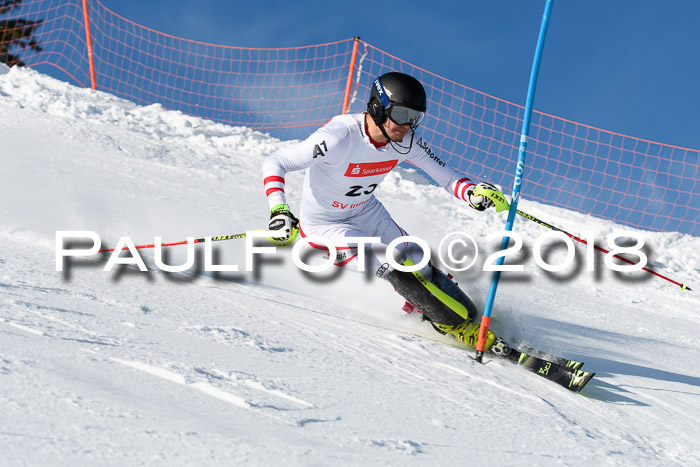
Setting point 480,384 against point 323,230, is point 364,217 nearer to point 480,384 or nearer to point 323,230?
point 323,230

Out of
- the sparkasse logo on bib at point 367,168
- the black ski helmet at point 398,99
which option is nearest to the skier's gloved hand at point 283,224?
the sparkasse logo on bib at point 367,168

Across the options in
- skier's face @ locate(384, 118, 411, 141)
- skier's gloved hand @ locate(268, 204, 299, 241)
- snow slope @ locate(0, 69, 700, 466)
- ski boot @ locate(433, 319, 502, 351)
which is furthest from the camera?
ski boot @ locate(433, 319, 502, 351)

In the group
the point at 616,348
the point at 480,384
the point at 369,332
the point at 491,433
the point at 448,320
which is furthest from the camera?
the point at 616,348

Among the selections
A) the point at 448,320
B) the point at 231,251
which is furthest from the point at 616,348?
the point at 231,251

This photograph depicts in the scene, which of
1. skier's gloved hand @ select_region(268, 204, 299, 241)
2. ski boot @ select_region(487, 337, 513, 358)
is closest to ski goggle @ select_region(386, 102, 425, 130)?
skier's gloved hand @ select_region(268, 204, 299, 241)

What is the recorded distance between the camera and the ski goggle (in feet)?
11.7

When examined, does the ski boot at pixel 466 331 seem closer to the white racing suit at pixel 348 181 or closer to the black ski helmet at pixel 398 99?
the white racing suit at pixel 348 181

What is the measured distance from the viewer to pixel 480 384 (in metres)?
2.99

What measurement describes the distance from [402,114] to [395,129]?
12cm

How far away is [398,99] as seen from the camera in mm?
3539

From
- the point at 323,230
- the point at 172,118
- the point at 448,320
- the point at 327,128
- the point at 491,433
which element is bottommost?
the point at 491,433

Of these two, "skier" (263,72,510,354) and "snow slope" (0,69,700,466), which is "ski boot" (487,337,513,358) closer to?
"skier" (263,72,510,354)

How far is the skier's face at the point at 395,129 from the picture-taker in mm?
3660

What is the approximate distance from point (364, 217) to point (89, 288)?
1831 millimetres
